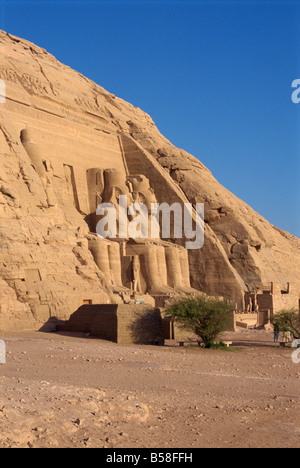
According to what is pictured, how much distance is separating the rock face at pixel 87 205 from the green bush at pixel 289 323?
19.4 feet

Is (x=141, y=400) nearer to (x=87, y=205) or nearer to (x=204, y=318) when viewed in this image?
(x=204, y=318)

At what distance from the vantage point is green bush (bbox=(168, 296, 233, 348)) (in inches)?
667

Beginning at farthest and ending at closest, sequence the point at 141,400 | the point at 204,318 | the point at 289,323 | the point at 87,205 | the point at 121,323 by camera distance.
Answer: the point at 87,205, the point at 289,323, the point at 204,318, the point at 121,323, the point at 141,400

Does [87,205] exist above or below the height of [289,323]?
above

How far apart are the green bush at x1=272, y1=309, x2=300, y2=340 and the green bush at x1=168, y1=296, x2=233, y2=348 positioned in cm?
227

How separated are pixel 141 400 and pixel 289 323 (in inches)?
466

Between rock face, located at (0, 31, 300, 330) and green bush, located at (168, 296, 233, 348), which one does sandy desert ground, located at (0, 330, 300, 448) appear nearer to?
green bush, located at (168, 296, 233, 348)

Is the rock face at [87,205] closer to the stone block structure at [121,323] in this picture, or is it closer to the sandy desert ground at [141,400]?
the stone block structure at [121,323]

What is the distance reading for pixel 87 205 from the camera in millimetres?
31156

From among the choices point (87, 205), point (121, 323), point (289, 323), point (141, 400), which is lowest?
point (141, 400)

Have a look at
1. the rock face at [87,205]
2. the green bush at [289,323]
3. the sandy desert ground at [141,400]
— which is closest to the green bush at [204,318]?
the green bush at [289,323]

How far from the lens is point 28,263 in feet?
61.1

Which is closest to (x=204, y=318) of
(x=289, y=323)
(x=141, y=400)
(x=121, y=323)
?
(x=121, y=323)
